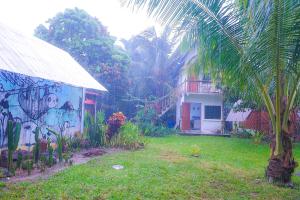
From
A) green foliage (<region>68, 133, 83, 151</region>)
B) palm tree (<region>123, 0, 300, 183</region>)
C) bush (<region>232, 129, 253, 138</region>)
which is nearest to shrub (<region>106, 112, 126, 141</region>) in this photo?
green foliage (<region>68, 133, 83, 151</region>)

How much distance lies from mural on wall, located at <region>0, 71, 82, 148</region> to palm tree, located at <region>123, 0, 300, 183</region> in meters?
5.52

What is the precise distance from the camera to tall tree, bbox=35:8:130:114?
75.5 ft

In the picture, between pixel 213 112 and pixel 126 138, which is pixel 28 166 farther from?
pixel 213 112

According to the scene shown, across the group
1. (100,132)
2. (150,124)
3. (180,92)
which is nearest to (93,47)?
(180,92)

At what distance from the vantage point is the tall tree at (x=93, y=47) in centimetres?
2300

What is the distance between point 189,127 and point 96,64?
9.12 m

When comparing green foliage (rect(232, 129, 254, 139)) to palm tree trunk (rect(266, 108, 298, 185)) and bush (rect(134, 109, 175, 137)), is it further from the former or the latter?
palm tree trunk (rect(266, 108, 298, 185))

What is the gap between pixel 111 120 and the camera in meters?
12.7

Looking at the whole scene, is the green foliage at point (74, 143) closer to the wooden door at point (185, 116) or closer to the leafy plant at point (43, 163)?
the leafy plant at point (43, 163)

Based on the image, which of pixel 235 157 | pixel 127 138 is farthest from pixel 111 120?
pixel 235 157

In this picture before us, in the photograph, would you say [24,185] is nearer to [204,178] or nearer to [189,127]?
[204,178]

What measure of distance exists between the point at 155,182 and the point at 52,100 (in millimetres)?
6865

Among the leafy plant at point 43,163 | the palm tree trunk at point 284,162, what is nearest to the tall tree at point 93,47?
the leafy plant at point 43,163

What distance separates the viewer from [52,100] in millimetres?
12031
